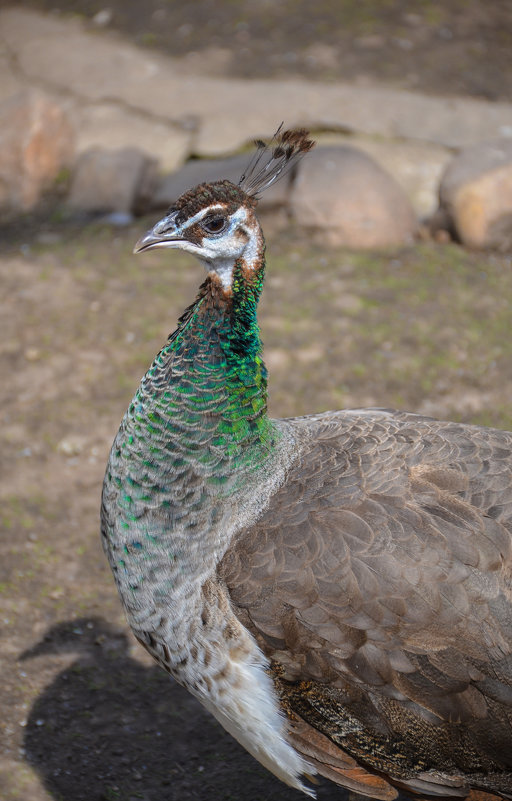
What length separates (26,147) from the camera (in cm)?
802

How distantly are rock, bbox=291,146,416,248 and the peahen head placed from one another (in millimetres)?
4274

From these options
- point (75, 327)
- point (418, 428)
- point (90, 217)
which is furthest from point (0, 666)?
point (90, 217)

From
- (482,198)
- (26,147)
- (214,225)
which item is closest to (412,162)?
(482,198)

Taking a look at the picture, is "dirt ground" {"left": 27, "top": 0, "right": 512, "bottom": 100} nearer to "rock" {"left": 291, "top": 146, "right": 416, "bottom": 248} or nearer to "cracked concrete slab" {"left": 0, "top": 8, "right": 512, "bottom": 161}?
"cracked concrete slab" {"left": 0, "top": 8, "right": 512, "bottom": 161}

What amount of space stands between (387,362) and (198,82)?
4895mm

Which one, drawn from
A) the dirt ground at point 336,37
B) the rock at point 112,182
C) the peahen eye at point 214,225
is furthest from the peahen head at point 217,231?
the dirt ground at point 336,37

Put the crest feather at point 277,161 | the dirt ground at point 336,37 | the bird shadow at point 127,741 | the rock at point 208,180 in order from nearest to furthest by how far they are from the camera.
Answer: the crest feather at point 277,161, the bird shadow at point 127,741, the rock at point 208,180, the dirt ground at point 336,37

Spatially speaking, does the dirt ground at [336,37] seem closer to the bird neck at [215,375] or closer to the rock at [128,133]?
the rock at [128,133]

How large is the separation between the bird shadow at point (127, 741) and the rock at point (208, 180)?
4.38 meters

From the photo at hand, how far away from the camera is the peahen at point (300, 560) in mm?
2936

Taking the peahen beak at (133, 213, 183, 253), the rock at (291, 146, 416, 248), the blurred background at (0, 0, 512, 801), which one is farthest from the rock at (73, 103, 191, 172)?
the peahen beak at (133, 213, 183, 253)

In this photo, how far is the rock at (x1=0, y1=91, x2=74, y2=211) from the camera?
8008 millimetres

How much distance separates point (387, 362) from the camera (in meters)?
6.32

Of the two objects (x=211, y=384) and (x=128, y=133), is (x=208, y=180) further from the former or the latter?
(x=211, y=384)
